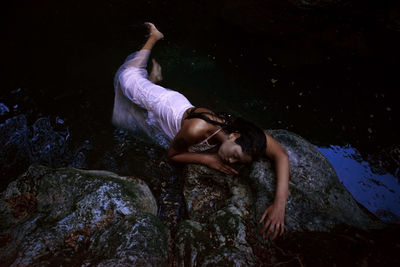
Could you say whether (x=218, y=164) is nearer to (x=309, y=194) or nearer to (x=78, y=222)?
(x=309, y=194)

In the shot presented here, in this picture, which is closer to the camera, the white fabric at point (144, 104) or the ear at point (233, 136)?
the ear at point (233, 136)

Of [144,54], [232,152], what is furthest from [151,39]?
[232,152]

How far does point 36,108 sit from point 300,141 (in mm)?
4603

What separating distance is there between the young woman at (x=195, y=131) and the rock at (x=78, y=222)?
878mm

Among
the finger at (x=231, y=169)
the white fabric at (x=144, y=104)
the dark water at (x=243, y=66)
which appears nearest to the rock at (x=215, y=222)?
the finger at (x=231, y=169)

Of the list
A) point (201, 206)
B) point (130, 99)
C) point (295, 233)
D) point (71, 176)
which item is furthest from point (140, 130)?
point (295, 233)

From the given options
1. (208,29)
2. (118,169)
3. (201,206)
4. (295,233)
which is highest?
(208,29)

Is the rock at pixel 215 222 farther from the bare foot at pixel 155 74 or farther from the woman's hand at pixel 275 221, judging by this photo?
the bare foot at pixel 155 74

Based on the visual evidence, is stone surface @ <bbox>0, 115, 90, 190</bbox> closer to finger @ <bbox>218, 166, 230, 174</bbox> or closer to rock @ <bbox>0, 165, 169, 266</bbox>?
rock @ <bbox>0, 165, 169, 266</bbox>

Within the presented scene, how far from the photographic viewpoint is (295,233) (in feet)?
7.43

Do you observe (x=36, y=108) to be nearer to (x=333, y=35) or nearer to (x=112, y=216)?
(x=112, y=216)

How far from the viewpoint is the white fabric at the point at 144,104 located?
3.46m

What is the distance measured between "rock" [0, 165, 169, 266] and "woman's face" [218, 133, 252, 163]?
1.03 metres

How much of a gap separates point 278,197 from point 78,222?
2.04 meters
